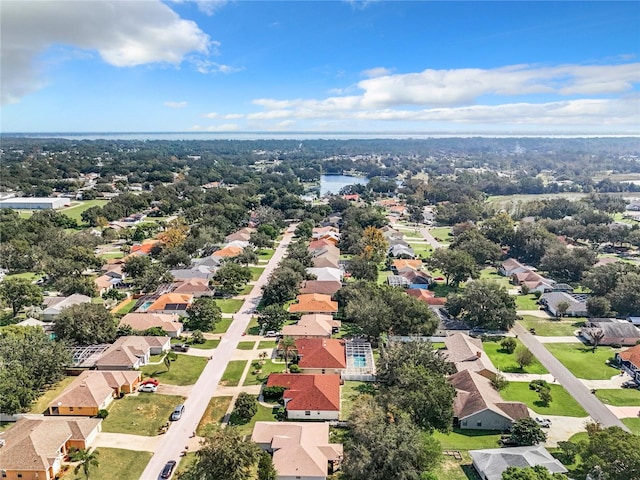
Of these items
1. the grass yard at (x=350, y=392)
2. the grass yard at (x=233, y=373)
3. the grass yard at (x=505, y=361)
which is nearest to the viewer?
the grass yard at (x=350, y=392)

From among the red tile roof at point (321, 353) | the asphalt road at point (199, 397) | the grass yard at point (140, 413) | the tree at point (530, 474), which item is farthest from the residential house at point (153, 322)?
the tree at point (530, 474)

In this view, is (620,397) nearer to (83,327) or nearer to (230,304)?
(230,304)

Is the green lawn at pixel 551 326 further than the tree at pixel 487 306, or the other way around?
the green lawn at pixel 551 326

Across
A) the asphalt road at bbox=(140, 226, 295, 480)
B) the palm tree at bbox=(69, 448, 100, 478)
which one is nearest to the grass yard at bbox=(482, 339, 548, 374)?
the asphalt road at bbox=(140, 226, 295, 480)

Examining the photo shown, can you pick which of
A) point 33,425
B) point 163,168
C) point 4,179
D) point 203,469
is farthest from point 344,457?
point 163,168

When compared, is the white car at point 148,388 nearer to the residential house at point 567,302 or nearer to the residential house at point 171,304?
the residential house at point 171,304

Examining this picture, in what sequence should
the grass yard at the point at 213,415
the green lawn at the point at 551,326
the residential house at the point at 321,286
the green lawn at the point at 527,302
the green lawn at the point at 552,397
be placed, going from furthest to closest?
the residential house at the point at 321,286 → the green lawn at the point at 527,302 → the green lawn at the point at 551,326 → the green lawn at the point at 552,397 → the grass yard at the point at 213,415

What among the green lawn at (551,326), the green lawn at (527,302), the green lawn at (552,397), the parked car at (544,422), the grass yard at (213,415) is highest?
the grass yard at (213,415)
